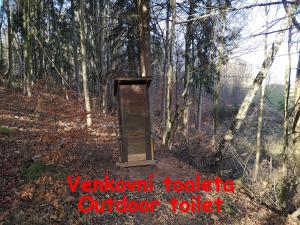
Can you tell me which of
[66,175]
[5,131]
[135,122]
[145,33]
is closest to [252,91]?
[135,122]

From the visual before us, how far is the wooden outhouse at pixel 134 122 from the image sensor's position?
284 inches

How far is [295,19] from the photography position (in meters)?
5.34

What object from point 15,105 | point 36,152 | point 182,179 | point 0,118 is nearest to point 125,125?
point 182,179

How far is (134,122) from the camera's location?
23.9ft

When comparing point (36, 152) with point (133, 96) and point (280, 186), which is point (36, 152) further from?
point (280, 186)

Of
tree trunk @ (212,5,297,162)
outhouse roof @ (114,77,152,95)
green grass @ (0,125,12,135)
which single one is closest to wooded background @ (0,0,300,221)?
tree trunk @ (212,5,297,162)

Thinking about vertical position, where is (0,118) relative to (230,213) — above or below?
above

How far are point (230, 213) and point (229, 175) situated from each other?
311 centimetres

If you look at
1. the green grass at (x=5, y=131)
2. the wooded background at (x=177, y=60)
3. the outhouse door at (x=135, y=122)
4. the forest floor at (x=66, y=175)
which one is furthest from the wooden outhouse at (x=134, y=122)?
the green grass at (x=5, y=131)

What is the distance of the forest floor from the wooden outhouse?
35 cm

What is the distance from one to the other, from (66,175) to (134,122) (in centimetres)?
232

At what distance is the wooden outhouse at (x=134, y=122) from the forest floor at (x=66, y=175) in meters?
0.35

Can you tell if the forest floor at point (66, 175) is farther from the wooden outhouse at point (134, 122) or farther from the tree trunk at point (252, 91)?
the tree trunk at point (252, 91)

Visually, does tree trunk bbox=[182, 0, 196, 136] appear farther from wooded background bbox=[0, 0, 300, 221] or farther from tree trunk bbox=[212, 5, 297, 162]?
tree trunk bbox=[212, 5, 297, 162]
